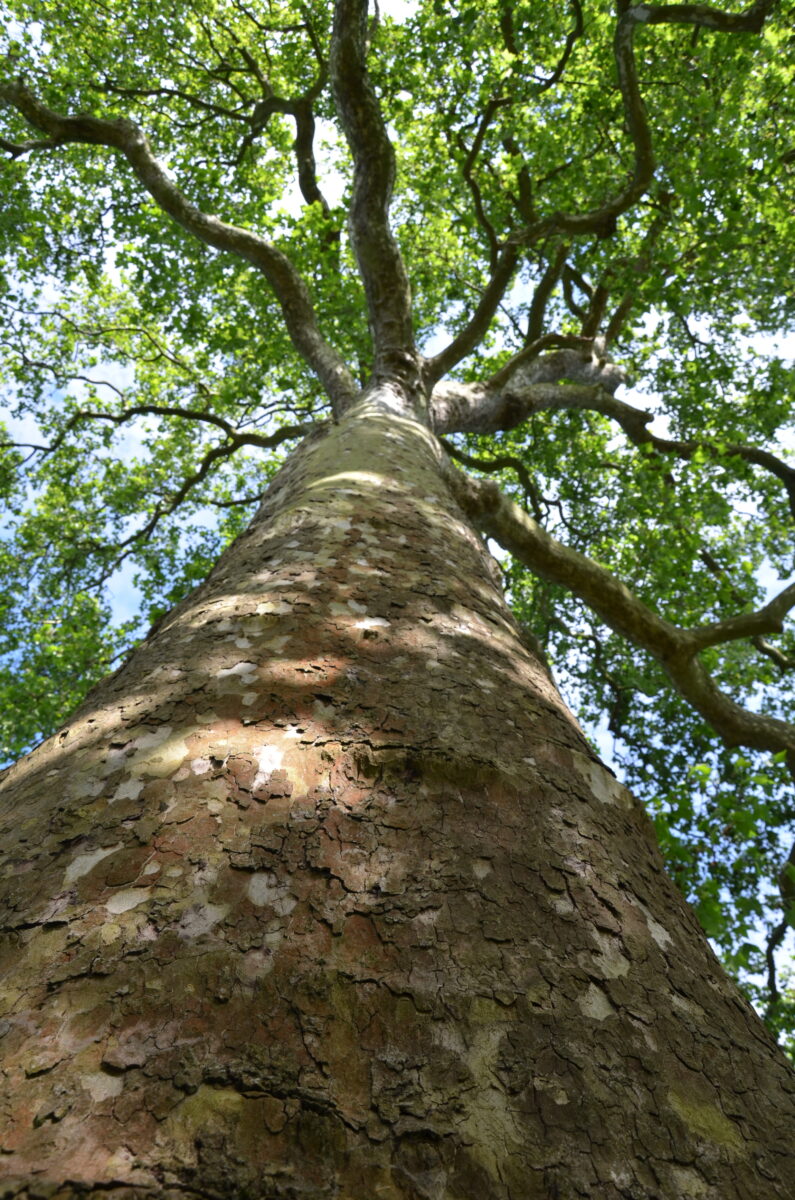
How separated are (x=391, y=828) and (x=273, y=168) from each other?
41.8 ft

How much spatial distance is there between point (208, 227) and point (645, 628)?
612cm

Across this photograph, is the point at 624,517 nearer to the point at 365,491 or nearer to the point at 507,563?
A: the point at 507,563

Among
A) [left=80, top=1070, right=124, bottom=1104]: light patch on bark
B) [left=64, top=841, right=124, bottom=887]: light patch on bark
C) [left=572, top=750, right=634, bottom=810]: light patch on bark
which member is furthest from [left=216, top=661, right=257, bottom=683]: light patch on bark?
[left=80, top=1070, right=124, bottom=1104]: light patch on bark

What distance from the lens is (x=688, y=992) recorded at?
1.07 meters

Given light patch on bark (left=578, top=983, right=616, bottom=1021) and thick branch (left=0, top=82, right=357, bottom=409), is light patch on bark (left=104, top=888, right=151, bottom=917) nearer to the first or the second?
light patch on bark (left=578, top=983, right=616, bottom=1021)

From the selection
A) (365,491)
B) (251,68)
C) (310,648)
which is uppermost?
(251,68)

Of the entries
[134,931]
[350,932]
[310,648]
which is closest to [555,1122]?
[350,932]

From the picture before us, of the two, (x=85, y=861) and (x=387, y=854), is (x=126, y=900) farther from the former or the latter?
(x=387, y=854)

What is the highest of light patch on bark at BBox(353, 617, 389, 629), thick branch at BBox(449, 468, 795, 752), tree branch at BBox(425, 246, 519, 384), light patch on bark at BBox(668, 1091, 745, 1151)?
tree branch at BBox(425, 246, 519, 384)

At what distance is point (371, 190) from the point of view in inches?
238

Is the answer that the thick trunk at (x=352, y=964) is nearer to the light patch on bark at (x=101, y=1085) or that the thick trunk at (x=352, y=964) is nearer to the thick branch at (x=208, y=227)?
the light patch on bark at (x=101, y=1085)

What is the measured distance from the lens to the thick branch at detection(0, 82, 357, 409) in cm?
707

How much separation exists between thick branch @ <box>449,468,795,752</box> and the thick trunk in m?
4.71

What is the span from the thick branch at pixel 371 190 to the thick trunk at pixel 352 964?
213 inches
